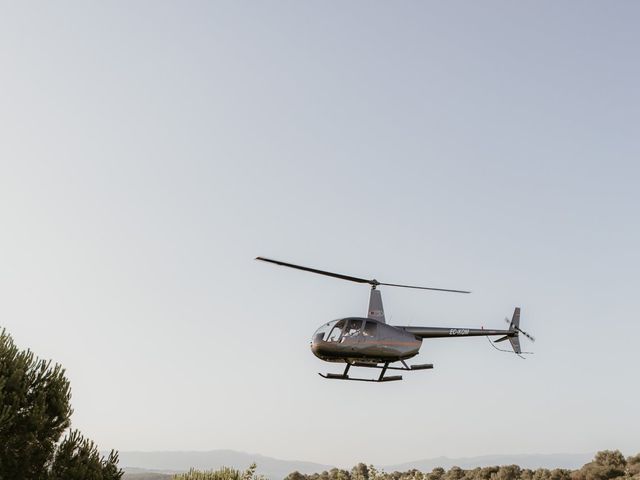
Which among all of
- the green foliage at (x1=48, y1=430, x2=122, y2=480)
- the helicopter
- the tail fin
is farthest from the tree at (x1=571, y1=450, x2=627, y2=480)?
the green foliage at (x1=48, y1=430, x2=122, y2=480)

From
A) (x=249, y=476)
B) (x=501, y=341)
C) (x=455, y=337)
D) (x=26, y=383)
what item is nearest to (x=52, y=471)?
(x=26, y=383)

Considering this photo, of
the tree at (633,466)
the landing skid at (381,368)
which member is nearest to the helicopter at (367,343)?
the landing skid at (381,368)

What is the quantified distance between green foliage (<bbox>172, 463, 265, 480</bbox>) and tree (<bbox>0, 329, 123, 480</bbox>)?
10.7 feet

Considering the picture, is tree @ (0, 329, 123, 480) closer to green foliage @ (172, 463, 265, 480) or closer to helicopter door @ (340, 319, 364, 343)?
green foliage @ (172, 463, 265, 480)

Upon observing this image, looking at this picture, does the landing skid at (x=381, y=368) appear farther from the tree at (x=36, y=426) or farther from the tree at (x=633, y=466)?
the tree at (x=633, y=466)

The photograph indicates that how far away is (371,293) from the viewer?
22578 millimetres

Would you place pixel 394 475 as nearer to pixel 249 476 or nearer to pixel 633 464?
pixel 633 464

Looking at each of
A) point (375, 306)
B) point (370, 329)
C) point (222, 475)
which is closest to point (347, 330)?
point (370, 329)

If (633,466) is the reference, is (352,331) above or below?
above

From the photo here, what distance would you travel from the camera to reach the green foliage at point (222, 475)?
22.0 metres

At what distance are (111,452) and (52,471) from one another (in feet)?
7.68

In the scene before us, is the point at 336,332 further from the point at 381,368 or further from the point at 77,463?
the point at 77,463

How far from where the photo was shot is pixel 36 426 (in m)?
18.3

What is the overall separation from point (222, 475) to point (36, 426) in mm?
7605
